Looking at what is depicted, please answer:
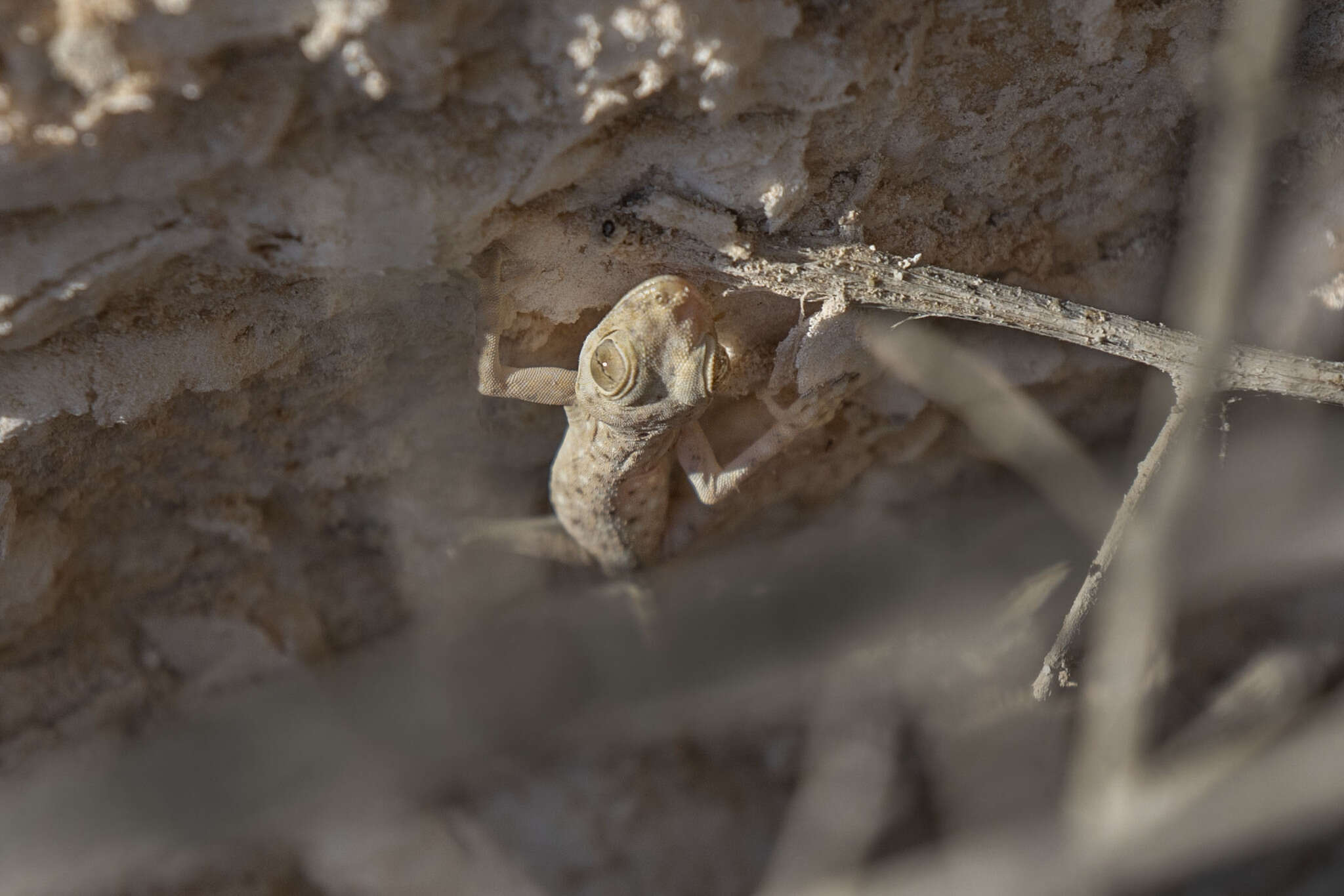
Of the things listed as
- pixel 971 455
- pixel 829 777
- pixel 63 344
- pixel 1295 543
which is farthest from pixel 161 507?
pixel 1295 543

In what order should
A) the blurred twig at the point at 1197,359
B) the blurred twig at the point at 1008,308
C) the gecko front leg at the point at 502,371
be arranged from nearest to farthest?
the blurred twig at the point at 1197,359 → the blurred twig at the point at 1008,308 → the gecko front leg at the point at 502,371

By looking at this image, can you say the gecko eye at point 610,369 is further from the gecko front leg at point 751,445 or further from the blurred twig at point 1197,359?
the blurred twig at point 1197,359

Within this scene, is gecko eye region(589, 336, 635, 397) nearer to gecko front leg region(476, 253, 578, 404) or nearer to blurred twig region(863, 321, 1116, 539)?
gecko front leg region(476, 253, 578, 404)

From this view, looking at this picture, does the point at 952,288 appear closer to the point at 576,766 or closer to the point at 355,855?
the point at 576,766

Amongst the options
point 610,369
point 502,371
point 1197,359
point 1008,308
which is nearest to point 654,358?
point 610,369

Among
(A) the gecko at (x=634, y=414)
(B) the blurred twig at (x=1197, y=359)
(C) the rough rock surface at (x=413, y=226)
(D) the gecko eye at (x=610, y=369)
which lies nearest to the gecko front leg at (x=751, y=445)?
(A) the gecko at (x=634, y=414)

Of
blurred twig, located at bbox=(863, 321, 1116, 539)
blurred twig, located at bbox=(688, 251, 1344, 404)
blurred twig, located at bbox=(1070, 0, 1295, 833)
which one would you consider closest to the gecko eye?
blurred twig, located at bbox=(688, 251, 1344, 404)

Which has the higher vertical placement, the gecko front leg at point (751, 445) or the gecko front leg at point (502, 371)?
the gecko front leg at point (502, 371)

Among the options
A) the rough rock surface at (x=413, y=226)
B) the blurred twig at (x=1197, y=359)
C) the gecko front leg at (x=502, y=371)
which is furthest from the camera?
the gecko front leg at (x=502, y=371)
